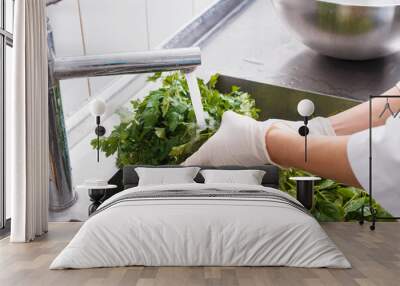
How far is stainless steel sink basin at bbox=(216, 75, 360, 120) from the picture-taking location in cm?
664

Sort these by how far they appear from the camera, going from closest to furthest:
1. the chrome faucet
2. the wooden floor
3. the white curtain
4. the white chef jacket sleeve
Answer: the wooden floor < the white curtain < the chrome faucet < the white chef jacket sleeve

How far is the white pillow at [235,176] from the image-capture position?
6.06 meters

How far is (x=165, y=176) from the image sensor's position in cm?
615

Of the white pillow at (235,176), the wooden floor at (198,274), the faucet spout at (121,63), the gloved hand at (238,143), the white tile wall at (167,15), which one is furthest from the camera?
the white tile wall at (167,15)

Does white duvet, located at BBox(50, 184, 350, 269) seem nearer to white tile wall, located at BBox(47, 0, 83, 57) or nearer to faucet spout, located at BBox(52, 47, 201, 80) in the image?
faucet spout, located at BBox(52, 47, 201, 80)

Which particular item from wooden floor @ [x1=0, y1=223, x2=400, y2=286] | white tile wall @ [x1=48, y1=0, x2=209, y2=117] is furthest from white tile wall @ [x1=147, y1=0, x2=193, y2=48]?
wooden floor @ [x1=0, y1=223, x2=400, y2=286]

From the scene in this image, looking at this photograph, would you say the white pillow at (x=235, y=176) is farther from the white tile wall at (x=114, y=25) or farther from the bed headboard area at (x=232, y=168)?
the white tile wall at (x=114, y=25)

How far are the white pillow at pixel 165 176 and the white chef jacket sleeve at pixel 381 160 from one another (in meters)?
1.79

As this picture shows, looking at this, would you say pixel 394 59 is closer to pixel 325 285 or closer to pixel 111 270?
pixel 325 285

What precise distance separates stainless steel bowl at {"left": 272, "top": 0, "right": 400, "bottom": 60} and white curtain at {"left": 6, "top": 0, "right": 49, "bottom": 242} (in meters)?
2.82

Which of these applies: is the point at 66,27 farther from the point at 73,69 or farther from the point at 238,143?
the point at 238,143

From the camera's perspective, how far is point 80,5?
6.82 meters

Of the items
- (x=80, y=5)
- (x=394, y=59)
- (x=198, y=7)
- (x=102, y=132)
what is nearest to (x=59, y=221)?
(x=102, y=132)

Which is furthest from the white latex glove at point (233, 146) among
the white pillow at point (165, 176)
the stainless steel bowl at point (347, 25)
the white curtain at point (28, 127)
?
the white curtain at point (28, 127)
